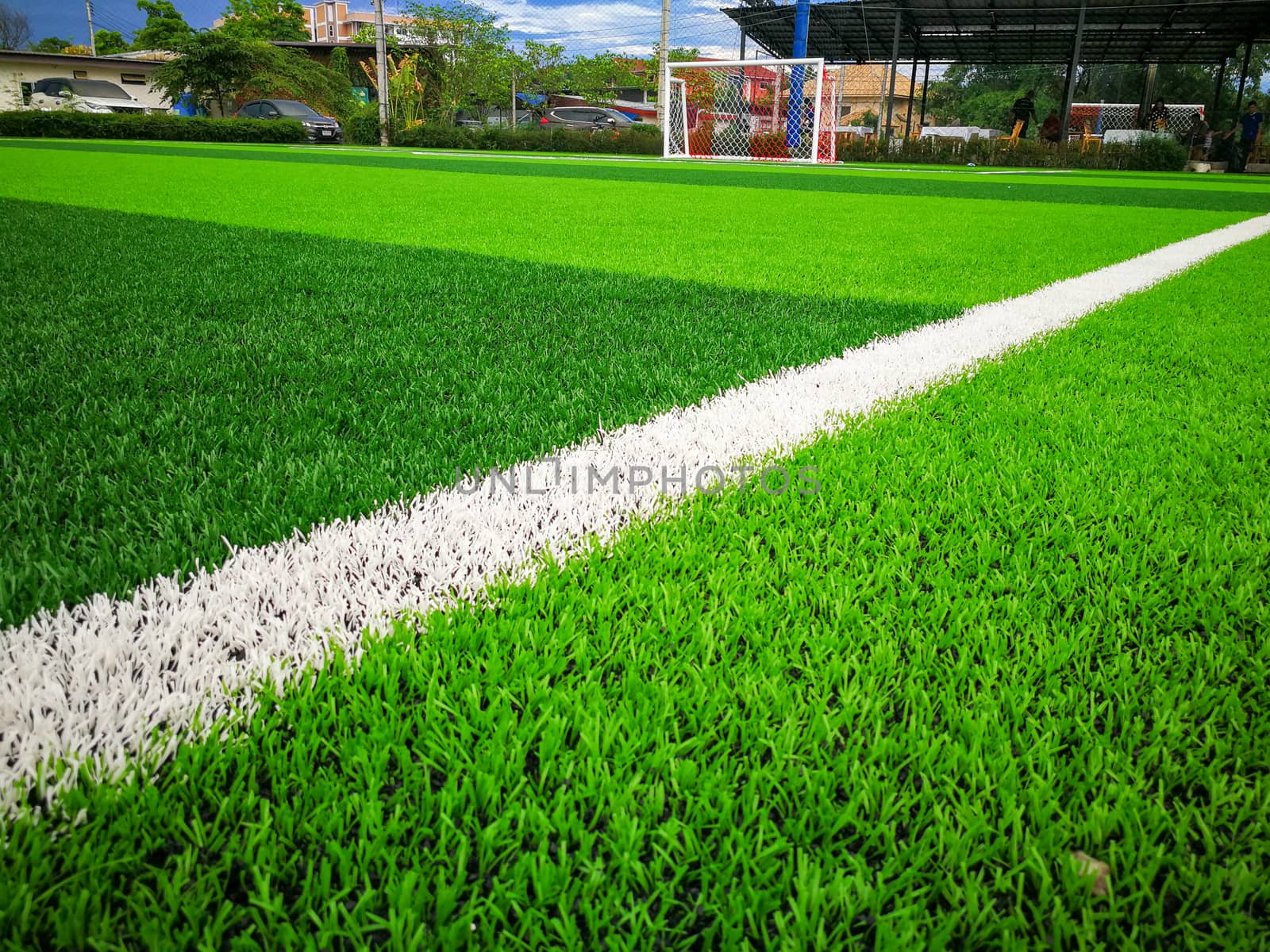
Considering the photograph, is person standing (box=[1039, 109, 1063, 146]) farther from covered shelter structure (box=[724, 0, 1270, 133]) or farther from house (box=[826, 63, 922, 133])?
house (box=[826, 63, 922, 133])

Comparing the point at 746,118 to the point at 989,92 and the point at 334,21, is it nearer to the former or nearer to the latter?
the point at 989,92

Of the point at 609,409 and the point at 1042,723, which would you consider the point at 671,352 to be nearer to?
the point at 609,409

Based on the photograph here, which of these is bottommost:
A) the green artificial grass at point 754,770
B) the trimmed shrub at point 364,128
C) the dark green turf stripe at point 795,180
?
the green artificial grass at point 754,770

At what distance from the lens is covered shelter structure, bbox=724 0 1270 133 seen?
22.1m

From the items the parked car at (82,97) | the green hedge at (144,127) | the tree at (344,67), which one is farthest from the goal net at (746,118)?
the parked car at (82,97)

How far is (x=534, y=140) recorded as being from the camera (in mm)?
26500

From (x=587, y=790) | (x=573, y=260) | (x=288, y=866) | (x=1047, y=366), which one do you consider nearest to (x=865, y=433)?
(x=1047, y=366)

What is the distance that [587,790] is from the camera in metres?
0.88

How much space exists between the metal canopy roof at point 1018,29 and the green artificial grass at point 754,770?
25341 mm

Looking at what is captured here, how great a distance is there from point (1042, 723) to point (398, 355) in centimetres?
214

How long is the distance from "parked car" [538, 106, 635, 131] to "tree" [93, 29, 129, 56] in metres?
63.2

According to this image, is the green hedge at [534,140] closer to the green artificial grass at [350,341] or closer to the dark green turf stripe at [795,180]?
the dark green turf stripe at [795,180]

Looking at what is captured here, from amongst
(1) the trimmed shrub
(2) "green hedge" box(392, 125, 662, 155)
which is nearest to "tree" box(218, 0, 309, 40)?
(1) the trimmed shrub

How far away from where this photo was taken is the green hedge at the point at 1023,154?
69.0 feet
